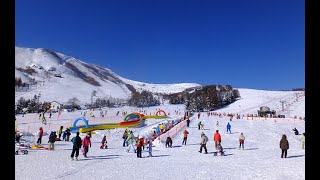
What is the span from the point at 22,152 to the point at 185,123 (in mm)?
22805

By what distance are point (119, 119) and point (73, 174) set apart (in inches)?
1459

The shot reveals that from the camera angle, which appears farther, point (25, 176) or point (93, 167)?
point (93, 167)

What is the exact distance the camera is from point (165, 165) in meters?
14.0

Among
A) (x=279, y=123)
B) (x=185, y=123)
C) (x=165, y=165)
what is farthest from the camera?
(x=279, y=123)

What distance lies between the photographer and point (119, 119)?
4853 centimetres

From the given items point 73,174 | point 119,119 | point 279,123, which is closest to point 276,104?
point 279,123

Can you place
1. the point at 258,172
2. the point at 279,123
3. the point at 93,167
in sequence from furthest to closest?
the point at 279,123
the point at 93,167
the point at 258,172
